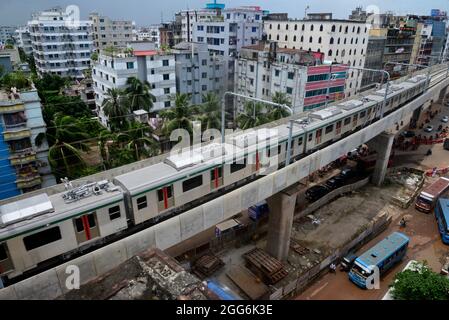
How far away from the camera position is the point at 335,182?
99.9 feet

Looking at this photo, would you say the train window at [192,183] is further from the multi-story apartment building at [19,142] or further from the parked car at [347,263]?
the multi-story apartment building at [19,142]

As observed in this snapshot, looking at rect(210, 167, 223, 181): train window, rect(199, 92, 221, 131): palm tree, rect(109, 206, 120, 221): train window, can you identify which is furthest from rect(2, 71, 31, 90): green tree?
rect(210, 167, 223, 181): train window

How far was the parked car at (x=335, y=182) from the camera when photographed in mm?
29984

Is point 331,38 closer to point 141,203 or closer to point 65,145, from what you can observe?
point 65,145

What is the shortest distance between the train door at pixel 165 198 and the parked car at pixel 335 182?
67.6 ft

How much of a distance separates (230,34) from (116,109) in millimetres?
27338

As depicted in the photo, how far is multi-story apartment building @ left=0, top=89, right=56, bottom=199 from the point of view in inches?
893

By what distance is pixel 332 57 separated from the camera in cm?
4809

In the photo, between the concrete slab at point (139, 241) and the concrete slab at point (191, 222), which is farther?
the concrete slab at point (191, 222)

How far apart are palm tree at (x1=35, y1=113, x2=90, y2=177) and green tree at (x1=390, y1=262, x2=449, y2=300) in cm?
2191

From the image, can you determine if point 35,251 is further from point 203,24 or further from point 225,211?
point 203,24

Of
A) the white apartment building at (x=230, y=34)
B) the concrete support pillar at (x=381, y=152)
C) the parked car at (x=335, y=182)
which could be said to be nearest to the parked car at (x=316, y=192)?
the parked car at (x=335, y=182)

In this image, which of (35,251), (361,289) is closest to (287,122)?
(361,289)

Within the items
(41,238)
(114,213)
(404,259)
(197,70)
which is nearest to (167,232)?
(114,213)
